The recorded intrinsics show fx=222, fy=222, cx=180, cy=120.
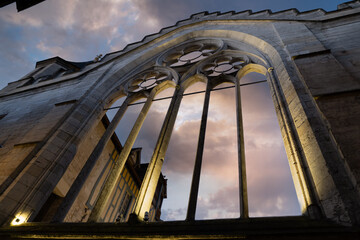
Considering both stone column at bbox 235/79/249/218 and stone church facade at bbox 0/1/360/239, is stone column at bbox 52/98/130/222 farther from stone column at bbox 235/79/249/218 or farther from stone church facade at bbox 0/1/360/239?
stone column at bbox 235/79/249/218

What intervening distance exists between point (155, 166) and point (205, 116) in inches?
47.7

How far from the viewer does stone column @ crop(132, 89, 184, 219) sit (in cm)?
283

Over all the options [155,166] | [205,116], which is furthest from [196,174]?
[205,116]

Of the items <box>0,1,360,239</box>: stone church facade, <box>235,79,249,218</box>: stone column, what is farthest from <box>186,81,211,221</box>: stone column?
<box>235,79,249,218</box>: stone column

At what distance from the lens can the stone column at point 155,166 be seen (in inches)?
111

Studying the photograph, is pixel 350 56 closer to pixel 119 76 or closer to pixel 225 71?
pixel 225 71

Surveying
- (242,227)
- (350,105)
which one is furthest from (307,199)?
(350,105)

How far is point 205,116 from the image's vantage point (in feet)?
12.5

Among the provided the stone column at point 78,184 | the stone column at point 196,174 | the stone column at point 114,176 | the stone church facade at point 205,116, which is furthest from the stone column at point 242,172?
the stone column at point 78,184

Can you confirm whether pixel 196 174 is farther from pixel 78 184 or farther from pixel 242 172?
pixel 78 184

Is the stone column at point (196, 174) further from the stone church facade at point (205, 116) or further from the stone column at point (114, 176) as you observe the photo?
the stone column at point (114, 176)

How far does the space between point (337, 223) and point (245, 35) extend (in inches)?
204

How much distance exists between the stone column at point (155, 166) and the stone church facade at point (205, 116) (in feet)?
0.05

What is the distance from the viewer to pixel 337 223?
1.88m
